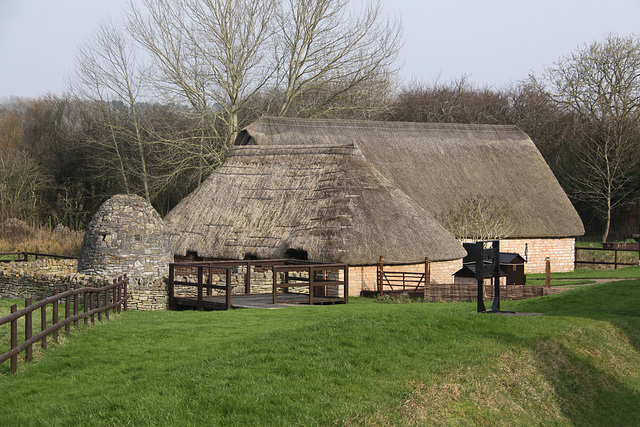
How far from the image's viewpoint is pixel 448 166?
115 feet

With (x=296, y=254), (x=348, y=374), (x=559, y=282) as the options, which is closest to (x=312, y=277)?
(x=296, y=254)

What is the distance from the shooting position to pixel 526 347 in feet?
35.5

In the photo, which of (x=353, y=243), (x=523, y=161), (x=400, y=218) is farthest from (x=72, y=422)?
(x=523, y=161)

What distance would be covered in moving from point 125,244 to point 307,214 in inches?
274

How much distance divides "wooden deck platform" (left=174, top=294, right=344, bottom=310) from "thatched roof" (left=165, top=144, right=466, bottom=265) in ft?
7.99

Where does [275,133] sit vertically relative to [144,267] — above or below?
above

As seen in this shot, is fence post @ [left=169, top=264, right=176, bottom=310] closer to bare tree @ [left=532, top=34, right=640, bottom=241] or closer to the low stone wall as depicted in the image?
the low stone wall

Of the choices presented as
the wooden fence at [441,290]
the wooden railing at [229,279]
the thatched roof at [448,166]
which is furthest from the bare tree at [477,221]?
the wooden railing at [229,279]

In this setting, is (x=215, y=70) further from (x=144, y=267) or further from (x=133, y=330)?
(x=133, y=330)

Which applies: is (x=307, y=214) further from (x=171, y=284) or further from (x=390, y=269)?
(x=171, y=284)

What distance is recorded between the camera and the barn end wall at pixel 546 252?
1309 inches

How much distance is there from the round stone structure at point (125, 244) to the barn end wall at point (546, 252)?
1764cm

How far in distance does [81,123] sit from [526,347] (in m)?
48.1

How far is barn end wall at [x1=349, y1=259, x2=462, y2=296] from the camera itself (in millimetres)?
24172
